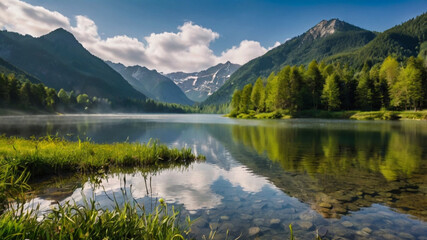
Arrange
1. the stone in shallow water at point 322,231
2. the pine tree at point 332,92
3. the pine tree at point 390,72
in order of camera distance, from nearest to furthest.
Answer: the stone in shallow water at point 322,231, the pine tree at point 332,92, the pine tree at point 390,72

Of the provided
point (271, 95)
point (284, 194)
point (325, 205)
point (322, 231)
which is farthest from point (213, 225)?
point (271, 95)

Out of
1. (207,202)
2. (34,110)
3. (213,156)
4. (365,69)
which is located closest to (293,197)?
(207,202)

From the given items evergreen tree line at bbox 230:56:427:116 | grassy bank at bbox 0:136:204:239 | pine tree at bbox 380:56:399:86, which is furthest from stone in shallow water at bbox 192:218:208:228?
pine tree at bbox 380:56:399:86


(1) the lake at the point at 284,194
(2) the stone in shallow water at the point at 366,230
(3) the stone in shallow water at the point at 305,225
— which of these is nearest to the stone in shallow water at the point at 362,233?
(1) the lake at the point at 284,194

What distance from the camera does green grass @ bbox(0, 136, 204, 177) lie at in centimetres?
1103

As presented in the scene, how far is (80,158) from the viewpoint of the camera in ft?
41.9

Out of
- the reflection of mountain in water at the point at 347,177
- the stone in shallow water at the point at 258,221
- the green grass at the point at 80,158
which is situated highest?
the green grass at the point at 80,158

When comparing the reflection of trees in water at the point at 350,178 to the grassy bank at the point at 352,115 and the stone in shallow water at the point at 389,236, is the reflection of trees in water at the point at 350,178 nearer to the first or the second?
the stone in shallow water at the point at 389,236

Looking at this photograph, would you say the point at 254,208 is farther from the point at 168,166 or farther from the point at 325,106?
the point at 325,106

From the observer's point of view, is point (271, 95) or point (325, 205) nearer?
point (325, 205)

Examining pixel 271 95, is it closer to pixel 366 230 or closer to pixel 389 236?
pixel 366 230

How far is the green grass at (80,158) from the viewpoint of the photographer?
1103 centimetres

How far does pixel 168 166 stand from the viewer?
14438 millimetres

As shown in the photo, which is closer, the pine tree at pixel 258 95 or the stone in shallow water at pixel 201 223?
the stone in shallow water at pixel 201 223
